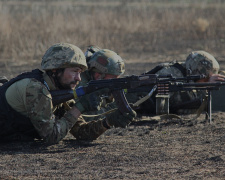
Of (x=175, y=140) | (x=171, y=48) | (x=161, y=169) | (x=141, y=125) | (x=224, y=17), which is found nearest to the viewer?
(x=161, y=169)

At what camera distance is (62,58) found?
18.9 feet

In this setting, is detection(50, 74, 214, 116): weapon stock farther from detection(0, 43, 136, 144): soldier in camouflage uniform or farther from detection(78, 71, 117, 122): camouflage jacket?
detection(78, 71, 117, 122): camouflage jacket

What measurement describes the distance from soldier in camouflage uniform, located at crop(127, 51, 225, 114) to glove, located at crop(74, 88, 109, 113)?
8.36ft

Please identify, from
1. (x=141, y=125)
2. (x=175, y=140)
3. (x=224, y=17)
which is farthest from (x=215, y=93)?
(x=224, y=17)

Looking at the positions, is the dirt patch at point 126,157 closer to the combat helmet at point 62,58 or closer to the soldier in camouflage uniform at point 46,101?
the soldier in camouflage uniform at point 46,101

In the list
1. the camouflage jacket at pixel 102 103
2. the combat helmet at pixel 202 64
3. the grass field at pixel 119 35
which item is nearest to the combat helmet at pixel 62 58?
the camouflage jacket at pixel 102 103

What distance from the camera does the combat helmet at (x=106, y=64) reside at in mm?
7406

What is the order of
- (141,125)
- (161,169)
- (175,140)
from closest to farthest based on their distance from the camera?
(161,169)
(175,140)
(141,125)

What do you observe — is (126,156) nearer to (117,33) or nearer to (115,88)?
(115,88)

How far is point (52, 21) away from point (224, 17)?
6.46 m

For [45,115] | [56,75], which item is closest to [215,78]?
[56,75]

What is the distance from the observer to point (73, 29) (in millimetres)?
16422

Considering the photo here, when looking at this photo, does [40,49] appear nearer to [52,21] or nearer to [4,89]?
[52,21]

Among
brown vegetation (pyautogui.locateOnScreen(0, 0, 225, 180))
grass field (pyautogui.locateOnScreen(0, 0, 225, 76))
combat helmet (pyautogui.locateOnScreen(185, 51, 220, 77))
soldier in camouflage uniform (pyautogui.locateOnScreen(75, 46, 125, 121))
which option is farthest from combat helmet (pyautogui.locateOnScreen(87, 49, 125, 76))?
grass field (pyautogui.locateOnScreen(0, 0, 225, 76))
